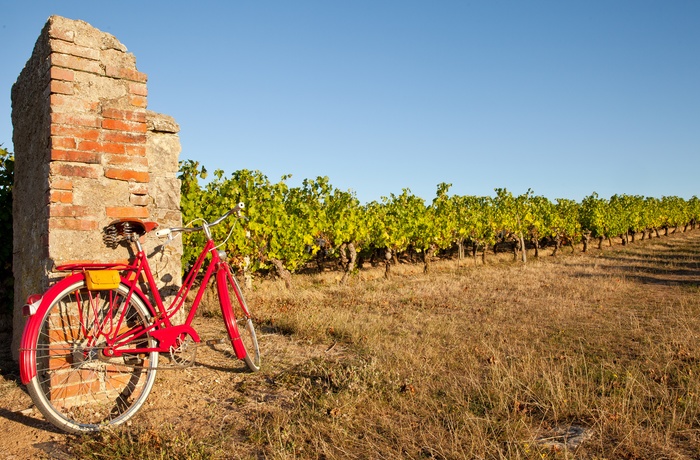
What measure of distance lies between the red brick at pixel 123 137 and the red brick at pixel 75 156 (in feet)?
0.54

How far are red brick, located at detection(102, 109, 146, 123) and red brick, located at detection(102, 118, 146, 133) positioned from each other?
30mm

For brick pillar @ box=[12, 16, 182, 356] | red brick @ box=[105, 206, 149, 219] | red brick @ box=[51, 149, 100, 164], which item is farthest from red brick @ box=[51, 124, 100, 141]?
red brick @ box=[105, 206, 149, 219]

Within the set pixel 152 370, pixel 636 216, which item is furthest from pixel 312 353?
pixel 636 216

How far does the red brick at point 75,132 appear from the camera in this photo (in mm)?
3398

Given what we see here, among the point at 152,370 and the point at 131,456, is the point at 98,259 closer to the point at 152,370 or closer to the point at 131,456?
the point at 152,370

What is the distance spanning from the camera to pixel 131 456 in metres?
2.75

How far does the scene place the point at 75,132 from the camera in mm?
3486

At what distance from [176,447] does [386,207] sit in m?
16.4

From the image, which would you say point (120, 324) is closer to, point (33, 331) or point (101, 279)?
point (101, 279)

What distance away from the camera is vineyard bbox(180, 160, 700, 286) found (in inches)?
384

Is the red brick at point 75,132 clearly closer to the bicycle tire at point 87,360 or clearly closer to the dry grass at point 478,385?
the bicycle tire at point 87,360

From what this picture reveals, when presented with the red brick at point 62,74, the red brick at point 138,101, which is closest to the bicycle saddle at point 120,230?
the red brick at point 138,101

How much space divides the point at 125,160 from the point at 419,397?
2.95 metres

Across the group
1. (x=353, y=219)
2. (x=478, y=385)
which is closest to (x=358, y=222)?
(x=353, y=219)
